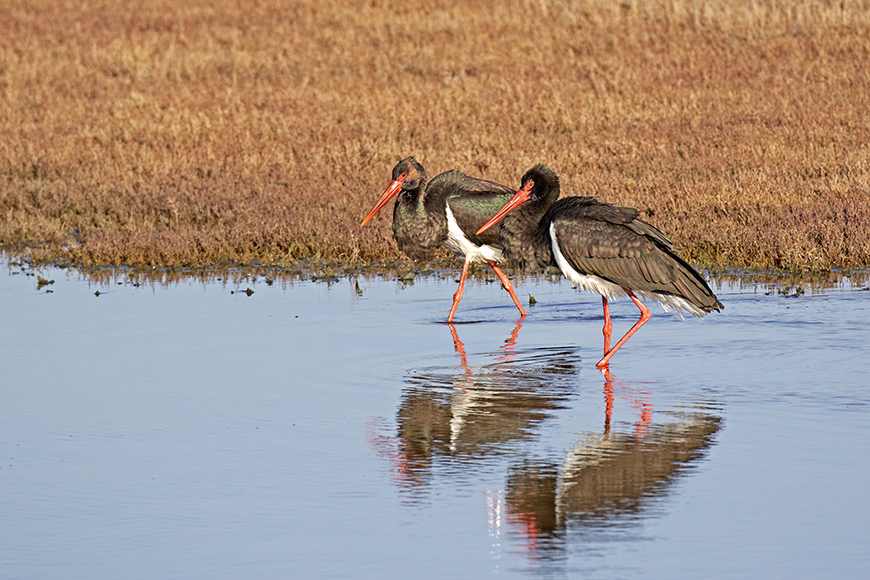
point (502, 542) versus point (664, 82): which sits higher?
point (664, 82)

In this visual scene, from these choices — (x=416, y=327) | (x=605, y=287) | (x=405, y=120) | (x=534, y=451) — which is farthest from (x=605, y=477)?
(x=405, y=120)

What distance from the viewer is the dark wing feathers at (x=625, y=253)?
9.92m

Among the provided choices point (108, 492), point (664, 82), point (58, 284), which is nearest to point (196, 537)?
point (108, 492)

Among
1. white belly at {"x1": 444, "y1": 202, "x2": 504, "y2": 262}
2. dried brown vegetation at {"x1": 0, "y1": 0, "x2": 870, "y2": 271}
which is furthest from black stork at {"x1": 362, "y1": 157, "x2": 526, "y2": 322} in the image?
dried brown vegetation at {"x1": 0, "y1": 0, "x2": 870, "y2": 271}

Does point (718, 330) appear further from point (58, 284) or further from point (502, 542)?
point (58, 284)

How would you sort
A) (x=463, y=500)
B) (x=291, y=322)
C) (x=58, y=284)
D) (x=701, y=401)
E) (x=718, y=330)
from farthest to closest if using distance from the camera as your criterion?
1. (x=58, y=284)
2. (x=291, y=322)
3. (x=718, y=330)
4. (x=701, y=401)
5. (x=463, y=500)

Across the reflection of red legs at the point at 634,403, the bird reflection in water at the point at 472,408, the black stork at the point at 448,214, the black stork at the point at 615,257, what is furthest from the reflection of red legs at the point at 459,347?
the black stork at the point at 448,214

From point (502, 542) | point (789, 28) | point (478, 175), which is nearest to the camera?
point (502, 542)

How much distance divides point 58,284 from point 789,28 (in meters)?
21.0

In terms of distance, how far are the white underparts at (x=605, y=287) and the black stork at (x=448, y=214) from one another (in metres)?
2.04

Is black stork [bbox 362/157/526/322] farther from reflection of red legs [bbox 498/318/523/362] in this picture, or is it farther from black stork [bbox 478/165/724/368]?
black stork [bbox 478/165/724/368]

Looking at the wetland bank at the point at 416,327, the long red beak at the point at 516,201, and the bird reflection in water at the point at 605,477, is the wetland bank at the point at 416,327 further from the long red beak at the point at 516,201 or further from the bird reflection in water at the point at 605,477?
the long red beak at the point at 516,201

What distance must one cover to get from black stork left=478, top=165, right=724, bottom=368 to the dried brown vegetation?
156 inches

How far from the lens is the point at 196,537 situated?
18.6 ft
